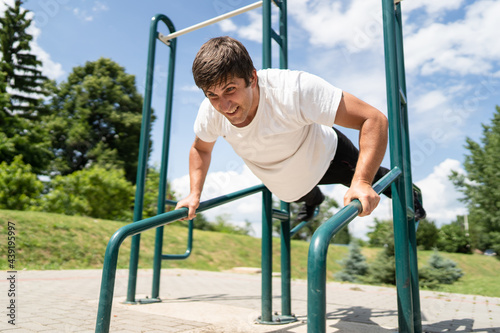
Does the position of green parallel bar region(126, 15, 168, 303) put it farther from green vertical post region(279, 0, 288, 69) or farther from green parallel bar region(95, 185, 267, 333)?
green parallel bar region(95, 185, 267, 333)

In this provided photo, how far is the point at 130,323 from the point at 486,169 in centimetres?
1679

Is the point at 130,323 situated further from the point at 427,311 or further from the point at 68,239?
the point at 68,239

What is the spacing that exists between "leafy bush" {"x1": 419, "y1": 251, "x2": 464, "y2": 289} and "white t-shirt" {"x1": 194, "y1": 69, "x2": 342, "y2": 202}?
654 cm

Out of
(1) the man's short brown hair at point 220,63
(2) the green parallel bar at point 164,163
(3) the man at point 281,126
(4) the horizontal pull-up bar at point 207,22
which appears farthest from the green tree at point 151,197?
(1) the man's short brown hair at point 220,63

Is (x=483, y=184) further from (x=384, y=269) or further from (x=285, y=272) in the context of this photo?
(x=285, y=272)

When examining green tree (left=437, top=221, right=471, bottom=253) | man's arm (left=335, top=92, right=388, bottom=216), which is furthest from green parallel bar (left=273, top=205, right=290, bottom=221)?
green tree (left=437, top=221, right=471, bottom=253)

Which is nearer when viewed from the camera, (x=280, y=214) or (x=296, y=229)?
(x=280, y=214)

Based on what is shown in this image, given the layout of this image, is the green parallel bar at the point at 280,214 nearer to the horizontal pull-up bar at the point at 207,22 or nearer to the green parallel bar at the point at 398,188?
the green parallel bar at the point at 398,188

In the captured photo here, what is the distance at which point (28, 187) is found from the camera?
37.1ft

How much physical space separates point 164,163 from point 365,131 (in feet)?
7.58

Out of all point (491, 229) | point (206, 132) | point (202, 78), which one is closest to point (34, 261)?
point (206, 132)

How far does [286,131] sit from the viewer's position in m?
1.65

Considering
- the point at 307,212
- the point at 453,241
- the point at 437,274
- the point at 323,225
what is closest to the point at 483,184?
the point at 453,241

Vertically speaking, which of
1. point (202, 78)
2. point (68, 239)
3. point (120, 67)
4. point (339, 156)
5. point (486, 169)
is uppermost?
point (120, 67)
